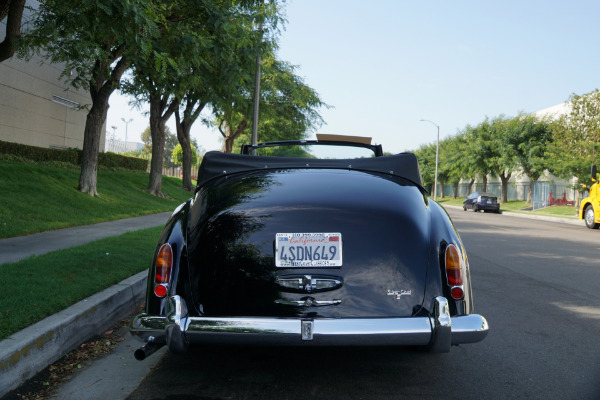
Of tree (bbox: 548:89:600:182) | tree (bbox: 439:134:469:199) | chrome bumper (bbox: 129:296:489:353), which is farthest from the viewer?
tree (bbox: 439:134:469:199)

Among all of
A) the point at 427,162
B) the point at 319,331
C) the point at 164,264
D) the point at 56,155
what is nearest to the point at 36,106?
the point at 56,155

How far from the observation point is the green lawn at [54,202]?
1112 centimetres

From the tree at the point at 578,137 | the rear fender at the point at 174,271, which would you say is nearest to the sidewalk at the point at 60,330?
the rear fender at the point at 174,271

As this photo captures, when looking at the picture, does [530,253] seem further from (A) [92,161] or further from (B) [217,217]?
(A) [92,161]

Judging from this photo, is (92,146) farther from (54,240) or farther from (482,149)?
(482,149)

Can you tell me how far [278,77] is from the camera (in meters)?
29.5

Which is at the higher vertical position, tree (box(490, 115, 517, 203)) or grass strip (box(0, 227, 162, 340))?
tree (box(490, 115, 517, 203))

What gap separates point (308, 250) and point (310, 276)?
0.51ft

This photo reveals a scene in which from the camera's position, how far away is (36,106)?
85.0 feet

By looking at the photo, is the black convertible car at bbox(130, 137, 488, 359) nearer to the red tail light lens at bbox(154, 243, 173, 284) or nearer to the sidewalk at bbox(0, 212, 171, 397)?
the red tail light lens at bbox(154, 243, 173, 284)

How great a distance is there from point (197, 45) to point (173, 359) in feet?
28.3

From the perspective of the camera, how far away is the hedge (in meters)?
→ 20.2

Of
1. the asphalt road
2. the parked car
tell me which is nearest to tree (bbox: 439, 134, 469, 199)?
the parked car

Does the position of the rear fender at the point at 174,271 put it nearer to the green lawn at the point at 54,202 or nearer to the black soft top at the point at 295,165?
the black soft top at the point at 295,165
